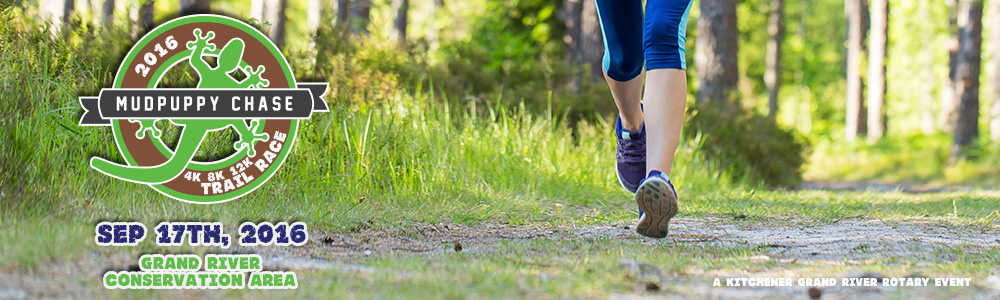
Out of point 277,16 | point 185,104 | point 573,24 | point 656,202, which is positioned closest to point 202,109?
point 185,104

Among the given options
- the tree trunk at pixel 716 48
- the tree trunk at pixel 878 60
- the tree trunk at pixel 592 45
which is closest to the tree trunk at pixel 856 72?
the tree trunk at pixel 878 60

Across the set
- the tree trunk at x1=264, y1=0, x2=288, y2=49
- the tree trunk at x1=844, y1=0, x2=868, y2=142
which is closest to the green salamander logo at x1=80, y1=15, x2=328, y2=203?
the tree trunk at x1=264, y1=0, x2=288, y2=49

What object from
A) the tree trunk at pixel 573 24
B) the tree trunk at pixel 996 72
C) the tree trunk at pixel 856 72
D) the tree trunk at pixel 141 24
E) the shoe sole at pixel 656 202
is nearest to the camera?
the shoe sole at pixel 656 202

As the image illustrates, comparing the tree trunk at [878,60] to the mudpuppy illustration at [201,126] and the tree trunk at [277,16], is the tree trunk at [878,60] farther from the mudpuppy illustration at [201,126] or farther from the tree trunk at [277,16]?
the mudpuppy illustration at [201,126]

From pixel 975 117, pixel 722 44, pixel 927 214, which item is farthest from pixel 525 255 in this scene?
pixel 975 117

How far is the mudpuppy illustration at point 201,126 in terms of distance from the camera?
3.18 m

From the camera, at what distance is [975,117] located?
13625mm

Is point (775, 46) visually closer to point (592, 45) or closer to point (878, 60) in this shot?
point (878, 60)

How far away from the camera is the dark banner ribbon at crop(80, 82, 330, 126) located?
3188 mm

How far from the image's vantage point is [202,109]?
3.25 metres

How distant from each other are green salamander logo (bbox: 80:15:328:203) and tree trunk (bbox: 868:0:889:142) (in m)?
18.4

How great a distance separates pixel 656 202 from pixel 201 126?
193 cm

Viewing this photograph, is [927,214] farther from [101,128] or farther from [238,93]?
[101,128]

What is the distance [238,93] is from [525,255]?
1.41 meters
